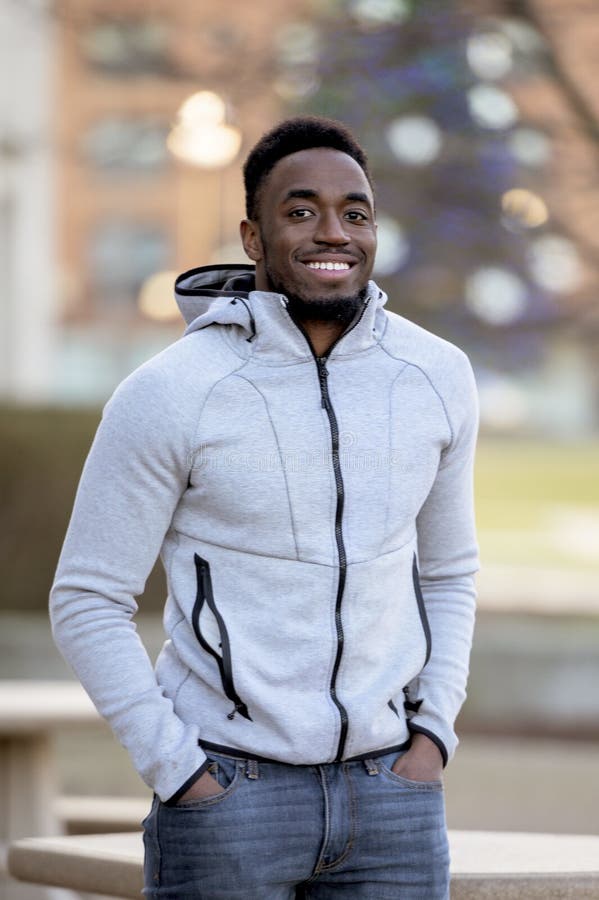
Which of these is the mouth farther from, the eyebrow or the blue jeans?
the blue jeans

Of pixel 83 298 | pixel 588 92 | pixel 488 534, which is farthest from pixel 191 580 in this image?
pixel 83 298

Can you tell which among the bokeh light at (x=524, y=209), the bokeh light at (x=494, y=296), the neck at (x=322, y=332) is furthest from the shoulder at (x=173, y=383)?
the bokeh light at (x=494, y=296)

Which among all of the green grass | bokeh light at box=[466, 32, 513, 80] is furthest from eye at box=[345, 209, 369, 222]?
the green grass

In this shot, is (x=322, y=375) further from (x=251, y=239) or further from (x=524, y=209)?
(x=524, y=209)

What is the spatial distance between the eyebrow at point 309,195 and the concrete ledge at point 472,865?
52.4 inches

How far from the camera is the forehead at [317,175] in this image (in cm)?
294

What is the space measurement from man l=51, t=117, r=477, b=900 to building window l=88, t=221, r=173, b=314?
1518 inches

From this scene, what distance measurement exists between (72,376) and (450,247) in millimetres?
26163

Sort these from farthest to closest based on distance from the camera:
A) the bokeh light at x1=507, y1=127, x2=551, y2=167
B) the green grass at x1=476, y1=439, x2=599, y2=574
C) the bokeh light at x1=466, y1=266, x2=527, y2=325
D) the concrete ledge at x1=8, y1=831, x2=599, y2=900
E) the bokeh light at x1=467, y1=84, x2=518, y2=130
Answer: the green grass at x1=476, y1=439, x2=599, y2=574 → the bokeh light at x1=466, y1=266, x2=527, y2=325 → the bokeh light at x1=467, y1=84, x2=518, y2=130 → the bokeh light at x1=507, y1=127, x2=551, y2=167 → the concrete ledge at x1=8, y1=831, x2=599, y2=900

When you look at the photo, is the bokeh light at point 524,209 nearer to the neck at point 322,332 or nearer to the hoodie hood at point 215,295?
the hoodie hood at point 215,295

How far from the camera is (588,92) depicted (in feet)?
32.8

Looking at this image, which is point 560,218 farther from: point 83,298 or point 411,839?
point 83,298

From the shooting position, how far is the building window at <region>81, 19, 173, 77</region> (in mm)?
11445

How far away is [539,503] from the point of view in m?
24.9
